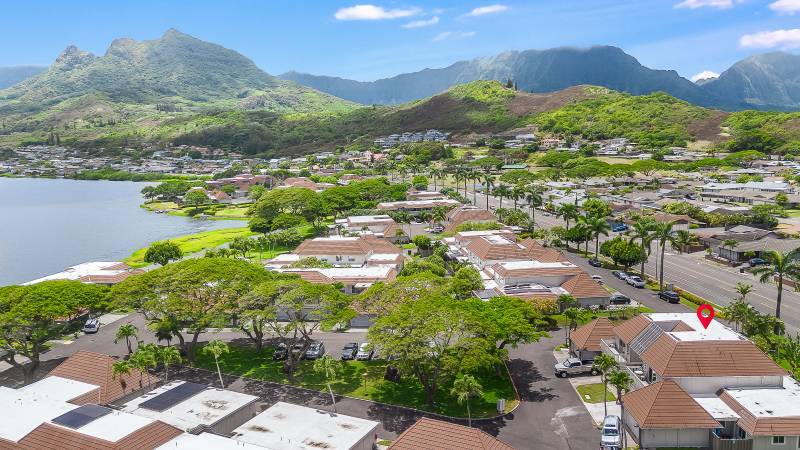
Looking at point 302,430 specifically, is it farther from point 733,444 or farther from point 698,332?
point 698,332

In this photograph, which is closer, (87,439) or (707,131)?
(87,439)

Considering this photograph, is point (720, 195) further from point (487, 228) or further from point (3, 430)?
point (3, 430)

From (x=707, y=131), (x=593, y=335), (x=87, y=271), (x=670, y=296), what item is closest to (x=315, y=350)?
(x=593, y=335)

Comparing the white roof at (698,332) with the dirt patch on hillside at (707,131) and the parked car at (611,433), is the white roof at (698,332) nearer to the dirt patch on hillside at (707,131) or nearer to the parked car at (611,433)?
the parked car at (611,433)

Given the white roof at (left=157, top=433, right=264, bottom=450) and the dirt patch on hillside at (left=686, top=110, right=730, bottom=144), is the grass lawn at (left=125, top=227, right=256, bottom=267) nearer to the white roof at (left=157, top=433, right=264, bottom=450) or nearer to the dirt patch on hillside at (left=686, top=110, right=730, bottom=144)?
the white roof at (left=157, top=433, right=264, bottom=450)

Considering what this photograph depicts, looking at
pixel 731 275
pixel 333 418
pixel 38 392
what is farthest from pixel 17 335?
pixel 731 275

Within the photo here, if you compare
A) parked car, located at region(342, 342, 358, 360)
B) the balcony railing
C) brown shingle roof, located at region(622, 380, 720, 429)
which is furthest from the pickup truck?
parked car, located at region(342, 342, 358, 360)
